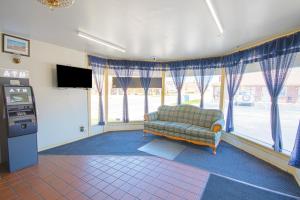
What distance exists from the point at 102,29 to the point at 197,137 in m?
3.03

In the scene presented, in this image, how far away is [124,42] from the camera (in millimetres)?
3232

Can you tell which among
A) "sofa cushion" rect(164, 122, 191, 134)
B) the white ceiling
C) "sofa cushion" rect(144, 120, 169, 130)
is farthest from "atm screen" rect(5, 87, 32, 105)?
"sofa cushion" rect(164, 122, 191, 134)

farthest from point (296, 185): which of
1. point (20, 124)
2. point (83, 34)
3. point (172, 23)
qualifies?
point (20, 124)

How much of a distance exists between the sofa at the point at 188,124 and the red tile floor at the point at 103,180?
0.92 metres

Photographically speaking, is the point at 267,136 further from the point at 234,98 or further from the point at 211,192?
the point at 211,192

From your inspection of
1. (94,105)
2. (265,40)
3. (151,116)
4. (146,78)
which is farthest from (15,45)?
(265,40)

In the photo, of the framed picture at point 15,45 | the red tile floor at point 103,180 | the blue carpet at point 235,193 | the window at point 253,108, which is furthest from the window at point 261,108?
the framed picture at point 15,45

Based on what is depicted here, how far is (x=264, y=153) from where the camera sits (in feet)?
10.1

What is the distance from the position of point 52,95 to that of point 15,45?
1.18 meters

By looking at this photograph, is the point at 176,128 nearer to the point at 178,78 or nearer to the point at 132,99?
the point at 178,78

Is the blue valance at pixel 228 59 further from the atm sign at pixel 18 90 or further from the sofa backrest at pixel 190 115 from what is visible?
the atm sign at pixel 18 90

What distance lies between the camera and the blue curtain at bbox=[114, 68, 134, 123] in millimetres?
4883

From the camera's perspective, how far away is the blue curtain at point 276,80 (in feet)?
8.63

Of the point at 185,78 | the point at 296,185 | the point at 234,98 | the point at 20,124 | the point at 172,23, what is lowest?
the point at 296,185
